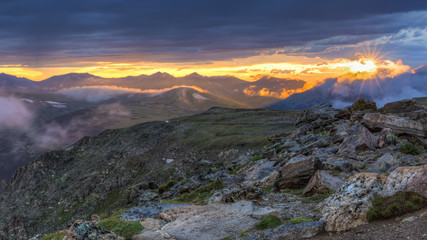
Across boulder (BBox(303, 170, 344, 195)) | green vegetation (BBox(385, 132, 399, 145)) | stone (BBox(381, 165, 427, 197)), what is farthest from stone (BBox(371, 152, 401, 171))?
stone (BBox(381, 165, 427, 197))

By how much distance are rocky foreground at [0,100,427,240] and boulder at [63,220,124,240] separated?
0.04 meters

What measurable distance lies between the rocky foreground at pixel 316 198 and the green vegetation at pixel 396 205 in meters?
0.04

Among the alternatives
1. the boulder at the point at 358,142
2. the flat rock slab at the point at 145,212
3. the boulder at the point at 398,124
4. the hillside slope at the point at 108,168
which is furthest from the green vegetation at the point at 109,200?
the boulder at the point at 398,124

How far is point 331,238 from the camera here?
14.5 meters

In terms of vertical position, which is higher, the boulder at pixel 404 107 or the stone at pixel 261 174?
the boulder at pixel 404 107

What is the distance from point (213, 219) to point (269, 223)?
3.86 meters

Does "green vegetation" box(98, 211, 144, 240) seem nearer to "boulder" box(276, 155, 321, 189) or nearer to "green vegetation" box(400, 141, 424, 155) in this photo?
"boulder" box(276, 155, 321, 189)

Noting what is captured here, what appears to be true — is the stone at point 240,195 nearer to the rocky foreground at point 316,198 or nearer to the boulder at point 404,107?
the rocky foreground at point 316,198

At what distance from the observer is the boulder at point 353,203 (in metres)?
15.0

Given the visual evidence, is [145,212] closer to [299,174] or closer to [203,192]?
[203,192]

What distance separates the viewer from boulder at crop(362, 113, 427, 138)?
109ft

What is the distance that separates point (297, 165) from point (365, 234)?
1360 cm

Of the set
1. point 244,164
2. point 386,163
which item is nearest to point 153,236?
point 386,163

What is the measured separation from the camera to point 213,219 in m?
20.1
